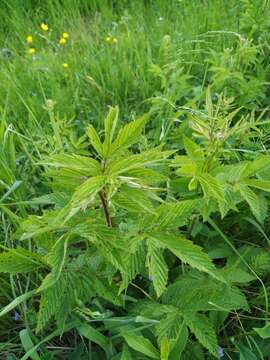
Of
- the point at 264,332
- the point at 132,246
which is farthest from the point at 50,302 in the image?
the point at 264,332

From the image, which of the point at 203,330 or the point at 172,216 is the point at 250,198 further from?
the point at 203,330

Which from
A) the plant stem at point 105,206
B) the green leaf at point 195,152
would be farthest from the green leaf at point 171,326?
the green leaf at point 195,152

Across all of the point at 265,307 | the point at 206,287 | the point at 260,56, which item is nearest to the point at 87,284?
the point at 206,287

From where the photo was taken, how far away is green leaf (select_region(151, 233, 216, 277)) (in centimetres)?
109

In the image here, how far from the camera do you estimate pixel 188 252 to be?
1.11m

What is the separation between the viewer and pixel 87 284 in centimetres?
123

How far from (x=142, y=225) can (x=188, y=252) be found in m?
0.14

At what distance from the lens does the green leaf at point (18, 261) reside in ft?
4.00

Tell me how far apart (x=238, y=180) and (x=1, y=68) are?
81.3 inches

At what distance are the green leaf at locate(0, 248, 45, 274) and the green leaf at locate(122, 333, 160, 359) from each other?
0.30 m

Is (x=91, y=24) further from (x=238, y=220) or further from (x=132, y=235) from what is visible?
(x=132, y=235)

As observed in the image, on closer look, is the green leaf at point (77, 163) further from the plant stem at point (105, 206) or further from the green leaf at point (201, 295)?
the green leaf at point (201, 295)

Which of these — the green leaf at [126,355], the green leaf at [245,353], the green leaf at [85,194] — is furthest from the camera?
the green leaf at [245,353]

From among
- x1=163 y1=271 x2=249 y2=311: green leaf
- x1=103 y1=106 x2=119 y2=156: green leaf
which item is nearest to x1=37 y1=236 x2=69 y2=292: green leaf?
x1=103 y1=106 x2=119 y2=156: green leaf
